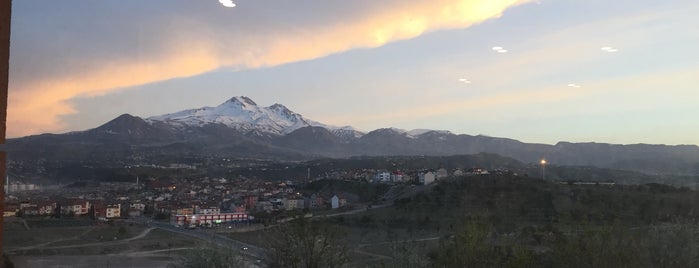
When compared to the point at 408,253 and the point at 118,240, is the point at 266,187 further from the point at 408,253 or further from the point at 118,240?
the point at 408,253

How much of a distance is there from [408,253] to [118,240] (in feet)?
118

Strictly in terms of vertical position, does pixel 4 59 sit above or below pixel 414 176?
above

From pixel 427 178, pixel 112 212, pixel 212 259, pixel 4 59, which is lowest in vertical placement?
pixel 112 212

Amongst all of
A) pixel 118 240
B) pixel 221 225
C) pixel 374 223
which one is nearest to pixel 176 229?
pixel 221 225

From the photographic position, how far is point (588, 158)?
126938 millimetres

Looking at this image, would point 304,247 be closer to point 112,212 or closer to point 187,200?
point 112,212

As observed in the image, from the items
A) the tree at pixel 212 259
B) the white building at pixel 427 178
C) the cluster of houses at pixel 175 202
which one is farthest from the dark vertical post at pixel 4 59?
the white building at pixel 427 178

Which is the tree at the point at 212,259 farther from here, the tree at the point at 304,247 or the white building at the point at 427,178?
the white building at the point at 427,178

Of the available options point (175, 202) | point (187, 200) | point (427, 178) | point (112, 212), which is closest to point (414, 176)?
point (427, 178)

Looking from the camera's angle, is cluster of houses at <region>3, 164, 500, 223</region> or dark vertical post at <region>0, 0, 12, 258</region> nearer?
dark vertical post at <region>0, 0, 12, 258</region>

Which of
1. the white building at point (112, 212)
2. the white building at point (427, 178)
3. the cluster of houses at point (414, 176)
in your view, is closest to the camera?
the white building at point (112, 212)

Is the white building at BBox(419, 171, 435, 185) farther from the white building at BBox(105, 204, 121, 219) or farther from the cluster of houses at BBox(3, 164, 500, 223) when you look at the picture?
the white building at BBox(105, 204, 121, 219)

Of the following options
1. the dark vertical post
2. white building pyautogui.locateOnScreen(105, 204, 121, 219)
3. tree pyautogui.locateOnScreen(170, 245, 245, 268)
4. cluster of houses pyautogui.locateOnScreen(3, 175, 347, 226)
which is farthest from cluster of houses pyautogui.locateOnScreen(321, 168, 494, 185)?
the dark vertical post

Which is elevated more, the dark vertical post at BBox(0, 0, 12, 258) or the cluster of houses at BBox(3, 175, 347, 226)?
the dark vertical post at BBox(0, 0, 12, 258)
